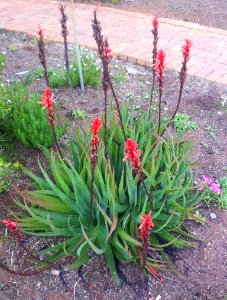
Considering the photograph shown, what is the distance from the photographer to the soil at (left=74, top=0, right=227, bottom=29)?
6.32 m

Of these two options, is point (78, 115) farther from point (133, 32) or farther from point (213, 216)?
point (133, 32)

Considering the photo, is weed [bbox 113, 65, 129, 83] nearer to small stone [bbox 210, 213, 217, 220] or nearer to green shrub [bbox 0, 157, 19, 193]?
green shrub [bbox 0, 157, 19, 193]

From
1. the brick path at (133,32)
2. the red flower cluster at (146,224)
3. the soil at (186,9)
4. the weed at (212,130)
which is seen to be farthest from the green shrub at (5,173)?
the soil at (186,9)

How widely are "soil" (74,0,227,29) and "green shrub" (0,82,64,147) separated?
378cm

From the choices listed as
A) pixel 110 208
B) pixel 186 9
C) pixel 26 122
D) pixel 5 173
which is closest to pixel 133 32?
pixel 186 9

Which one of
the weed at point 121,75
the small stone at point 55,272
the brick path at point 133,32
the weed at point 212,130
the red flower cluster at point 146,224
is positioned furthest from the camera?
the brick path at point 133,32

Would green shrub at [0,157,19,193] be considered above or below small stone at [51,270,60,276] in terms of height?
above

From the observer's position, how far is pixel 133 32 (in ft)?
18.7

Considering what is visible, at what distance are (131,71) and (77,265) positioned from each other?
114 inches

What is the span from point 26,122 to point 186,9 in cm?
447

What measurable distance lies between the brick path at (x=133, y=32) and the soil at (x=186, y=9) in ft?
1.09

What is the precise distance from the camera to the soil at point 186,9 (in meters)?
6.32

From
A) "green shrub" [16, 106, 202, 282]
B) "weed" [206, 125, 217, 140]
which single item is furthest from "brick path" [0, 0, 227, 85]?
"green shrub" [16, 106, 202, 282]

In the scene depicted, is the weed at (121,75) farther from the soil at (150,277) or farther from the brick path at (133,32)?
the soil at (150,277)
